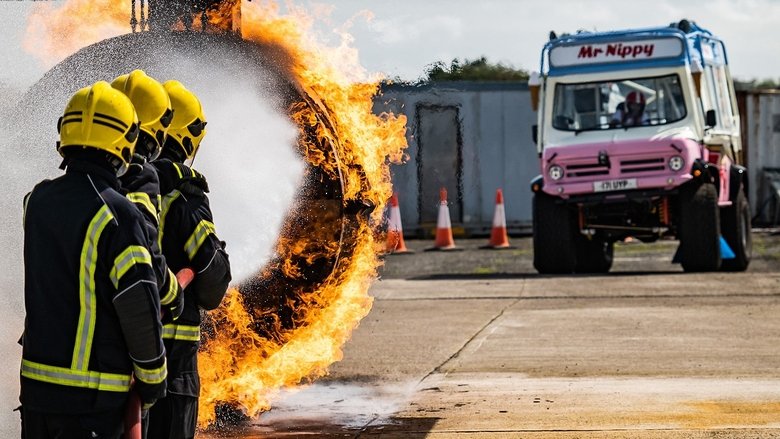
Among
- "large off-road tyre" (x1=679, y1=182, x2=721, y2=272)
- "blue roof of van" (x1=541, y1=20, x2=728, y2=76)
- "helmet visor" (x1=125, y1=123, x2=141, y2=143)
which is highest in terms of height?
"blue roof of van" (x1=541, y1=20, x2=728, y2=76)

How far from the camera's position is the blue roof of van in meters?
15.2

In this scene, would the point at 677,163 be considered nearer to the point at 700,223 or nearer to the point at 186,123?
the point at 700,223

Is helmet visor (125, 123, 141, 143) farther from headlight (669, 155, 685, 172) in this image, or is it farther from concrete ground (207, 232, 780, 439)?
headlight (669, 155, 685, 172)

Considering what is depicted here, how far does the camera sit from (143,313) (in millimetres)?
3926

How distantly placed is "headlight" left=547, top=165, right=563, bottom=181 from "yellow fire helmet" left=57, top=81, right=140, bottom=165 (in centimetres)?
1162

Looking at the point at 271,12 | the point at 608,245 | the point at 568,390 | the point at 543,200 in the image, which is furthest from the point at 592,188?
the point at 271,12

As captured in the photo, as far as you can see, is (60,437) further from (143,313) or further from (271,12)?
(271,12)

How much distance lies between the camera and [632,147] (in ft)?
49.6

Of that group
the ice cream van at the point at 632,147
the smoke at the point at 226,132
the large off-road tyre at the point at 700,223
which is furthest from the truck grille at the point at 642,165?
the smoke at the point at 226,132

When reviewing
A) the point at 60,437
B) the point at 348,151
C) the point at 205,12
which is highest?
the point at 205,12

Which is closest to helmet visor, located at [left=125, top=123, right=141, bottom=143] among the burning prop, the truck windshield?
the burning prop

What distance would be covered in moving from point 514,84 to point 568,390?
16638 mm

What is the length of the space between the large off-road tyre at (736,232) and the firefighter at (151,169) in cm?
1206

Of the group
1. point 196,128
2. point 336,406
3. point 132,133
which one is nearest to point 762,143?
point 336,406
